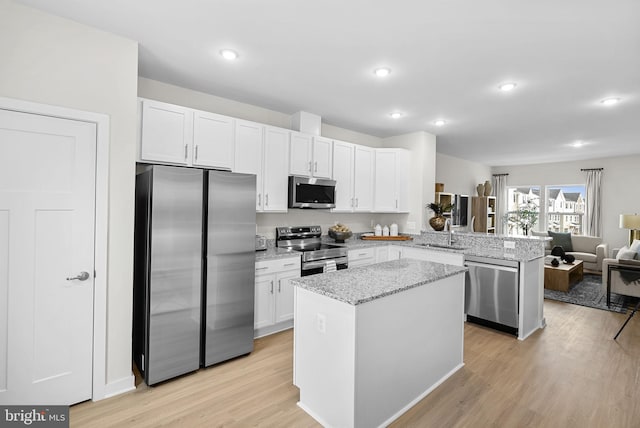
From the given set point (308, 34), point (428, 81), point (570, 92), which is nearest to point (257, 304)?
point (308, 34)

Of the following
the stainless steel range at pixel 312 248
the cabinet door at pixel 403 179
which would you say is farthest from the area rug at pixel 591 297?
the stainless steel range at pixel 312 248

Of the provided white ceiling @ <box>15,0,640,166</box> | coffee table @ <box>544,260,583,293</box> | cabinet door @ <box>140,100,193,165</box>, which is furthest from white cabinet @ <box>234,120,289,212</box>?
coffee table @ <box>544,260,583,293</box>

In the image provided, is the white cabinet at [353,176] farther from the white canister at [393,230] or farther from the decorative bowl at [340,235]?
the white canister at [393,230]

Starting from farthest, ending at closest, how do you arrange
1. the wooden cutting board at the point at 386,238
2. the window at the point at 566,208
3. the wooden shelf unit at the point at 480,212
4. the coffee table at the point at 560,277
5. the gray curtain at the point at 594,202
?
the wooden shelf unit at the point at 480,212 → the window at the point at 566,208 → the gray curtain at the point at 594,202 → the coffee table at the point at 560,277 → the wooden cutting board at the point at 386,238

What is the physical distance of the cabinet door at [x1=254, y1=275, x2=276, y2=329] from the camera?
3279 mm

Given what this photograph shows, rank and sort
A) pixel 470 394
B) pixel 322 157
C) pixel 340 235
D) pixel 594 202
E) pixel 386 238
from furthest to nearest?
pixel 594 202, pixel 386 238, pixel 340 235, pixel 322 157, pixel 470 394

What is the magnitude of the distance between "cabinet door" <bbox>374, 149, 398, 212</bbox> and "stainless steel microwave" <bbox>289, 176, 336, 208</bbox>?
945mm

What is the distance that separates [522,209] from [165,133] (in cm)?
889

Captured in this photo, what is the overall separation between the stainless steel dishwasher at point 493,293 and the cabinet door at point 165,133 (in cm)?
344

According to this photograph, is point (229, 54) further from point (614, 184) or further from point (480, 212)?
point (614, 184)

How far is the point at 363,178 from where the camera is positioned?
4750 mm

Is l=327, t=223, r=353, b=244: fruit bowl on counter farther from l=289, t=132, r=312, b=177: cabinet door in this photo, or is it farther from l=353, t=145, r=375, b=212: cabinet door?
l=289, t=132, r=312, b=177: cabinet door

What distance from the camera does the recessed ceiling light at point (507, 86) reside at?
10.1 ft

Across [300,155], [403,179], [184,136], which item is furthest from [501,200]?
[184,136]
